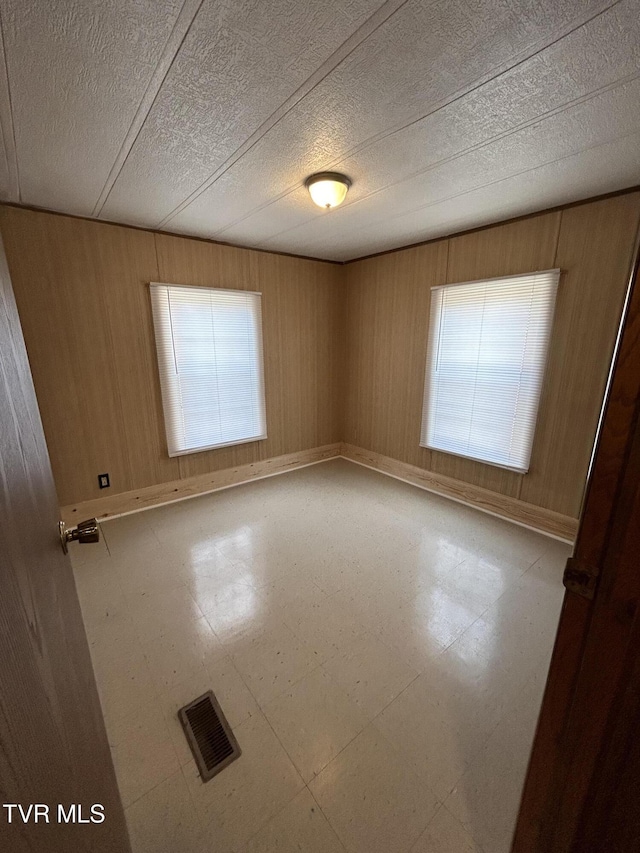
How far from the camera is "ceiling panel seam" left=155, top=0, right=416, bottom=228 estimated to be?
1.04m

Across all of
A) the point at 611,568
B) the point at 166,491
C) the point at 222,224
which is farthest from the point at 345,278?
the point at 611,568

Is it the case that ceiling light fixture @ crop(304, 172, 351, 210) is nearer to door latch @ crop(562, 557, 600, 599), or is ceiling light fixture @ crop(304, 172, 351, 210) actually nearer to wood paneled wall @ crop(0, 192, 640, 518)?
wood paneled wall @ crop(0, 192, 640, 518)

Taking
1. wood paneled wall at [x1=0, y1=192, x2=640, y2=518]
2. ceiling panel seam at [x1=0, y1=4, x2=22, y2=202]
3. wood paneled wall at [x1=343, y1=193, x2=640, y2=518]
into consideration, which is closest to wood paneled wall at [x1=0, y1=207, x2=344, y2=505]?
wood paneled wall at [x1=0, y1=192, x2=640, y2=518]

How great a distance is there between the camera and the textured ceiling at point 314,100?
105cm

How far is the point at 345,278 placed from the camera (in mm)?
4219

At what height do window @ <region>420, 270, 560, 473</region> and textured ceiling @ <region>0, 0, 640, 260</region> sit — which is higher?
textured ceiling @ <region>0, 0, 640, 260</region>

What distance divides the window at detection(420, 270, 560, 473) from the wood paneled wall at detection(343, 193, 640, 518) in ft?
0.29

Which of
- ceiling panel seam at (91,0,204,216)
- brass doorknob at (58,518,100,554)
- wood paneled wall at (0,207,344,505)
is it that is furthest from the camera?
wood paneled wall at (0,207,344,505)

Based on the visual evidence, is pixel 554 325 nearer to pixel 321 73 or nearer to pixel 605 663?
pixel 321 73

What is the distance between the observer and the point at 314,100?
1.38 m

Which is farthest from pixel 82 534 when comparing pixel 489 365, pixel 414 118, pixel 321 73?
pixel 489 365

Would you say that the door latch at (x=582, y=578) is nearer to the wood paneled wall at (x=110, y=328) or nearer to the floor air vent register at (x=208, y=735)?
the floor air vent register at (x=208, y=735)

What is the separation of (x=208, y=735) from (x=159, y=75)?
8.22 ft

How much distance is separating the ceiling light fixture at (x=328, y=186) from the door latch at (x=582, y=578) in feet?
7.08
